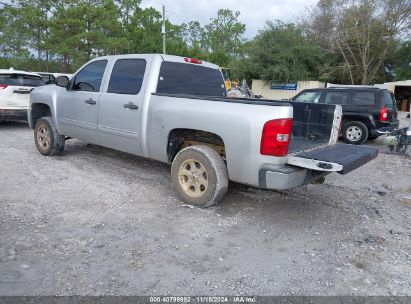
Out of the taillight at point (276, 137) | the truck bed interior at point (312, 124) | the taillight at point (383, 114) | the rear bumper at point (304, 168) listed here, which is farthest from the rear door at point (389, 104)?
the taillight at point (276, 137)

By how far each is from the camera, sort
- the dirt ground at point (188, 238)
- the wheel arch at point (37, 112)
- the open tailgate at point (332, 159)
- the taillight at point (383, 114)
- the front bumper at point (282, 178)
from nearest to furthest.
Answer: the dirt ground at point (188, 238) < the open tailgate at point (332, 159) < the front bumper at point (282, 178) < the wheel arch at point (37, 112) < the taillight at point (383, 114)

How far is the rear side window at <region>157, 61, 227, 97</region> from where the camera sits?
5.16m

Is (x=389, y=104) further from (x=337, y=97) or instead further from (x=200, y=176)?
(x=200, y=176)

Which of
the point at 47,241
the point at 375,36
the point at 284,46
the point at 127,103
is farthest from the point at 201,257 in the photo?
the point at 375,36

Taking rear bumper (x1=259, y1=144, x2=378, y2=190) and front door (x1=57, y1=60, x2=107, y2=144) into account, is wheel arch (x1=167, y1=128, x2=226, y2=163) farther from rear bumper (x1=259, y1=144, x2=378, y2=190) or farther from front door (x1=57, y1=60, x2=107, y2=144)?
front door (x1=57, y1=60, x2=107, y2=144)

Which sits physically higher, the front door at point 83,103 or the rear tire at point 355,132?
the front door at point 83,103

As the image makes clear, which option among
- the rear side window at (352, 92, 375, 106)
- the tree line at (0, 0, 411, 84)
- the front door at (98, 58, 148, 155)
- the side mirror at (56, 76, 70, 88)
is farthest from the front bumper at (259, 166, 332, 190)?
the tree line at (0, 0, 411, 84)

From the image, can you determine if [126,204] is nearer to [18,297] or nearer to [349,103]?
[18,297]

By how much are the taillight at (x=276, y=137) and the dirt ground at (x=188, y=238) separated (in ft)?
3.10

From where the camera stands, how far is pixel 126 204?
15.1ft

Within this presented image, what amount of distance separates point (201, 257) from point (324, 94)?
30.5 feet

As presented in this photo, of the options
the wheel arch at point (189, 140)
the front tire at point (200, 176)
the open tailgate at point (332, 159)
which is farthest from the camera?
the wheel arch at point (189, 140)

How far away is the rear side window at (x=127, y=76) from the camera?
203 inches

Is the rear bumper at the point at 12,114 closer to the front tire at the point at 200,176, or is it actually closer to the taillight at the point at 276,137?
the front tire at the point at 200,176
